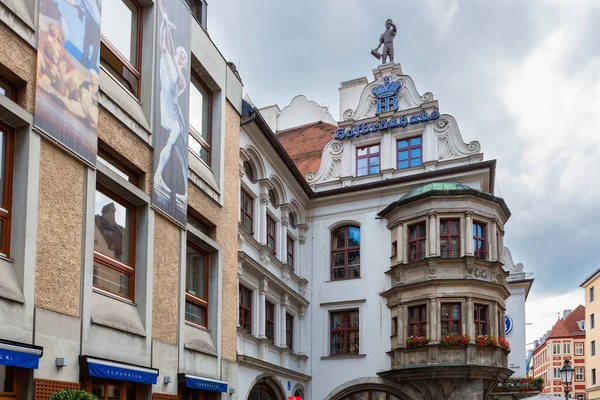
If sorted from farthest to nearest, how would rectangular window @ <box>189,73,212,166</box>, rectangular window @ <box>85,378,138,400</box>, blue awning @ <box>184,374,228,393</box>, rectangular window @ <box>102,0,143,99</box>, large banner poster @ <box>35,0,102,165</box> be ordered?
rectangular window @ <box>189,73,212,166</box> < blue awning @ <box>184,374,228,393</box> < rectangular window @ <box>102,0,143,99</box> < rectangular window @ <box>85,378,138,400</box> < large banner poster @ <box>35,0,102,165</box>

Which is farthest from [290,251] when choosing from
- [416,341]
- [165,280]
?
[165,280]

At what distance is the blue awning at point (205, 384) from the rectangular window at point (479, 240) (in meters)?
14.6

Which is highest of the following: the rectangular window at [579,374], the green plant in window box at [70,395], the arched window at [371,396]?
the green plant in window box at [70,395]

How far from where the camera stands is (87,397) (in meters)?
8.69

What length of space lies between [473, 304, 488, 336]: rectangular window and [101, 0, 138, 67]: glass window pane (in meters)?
17.8

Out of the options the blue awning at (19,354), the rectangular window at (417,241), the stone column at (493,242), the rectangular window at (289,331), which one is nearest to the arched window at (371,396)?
the rectangular window at (289,331)

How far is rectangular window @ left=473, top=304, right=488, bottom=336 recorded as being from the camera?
26.8 metres

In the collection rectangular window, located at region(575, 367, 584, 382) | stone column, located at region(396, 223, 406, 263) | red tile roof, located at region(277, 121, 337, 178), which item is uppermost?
red tile roof, located at region(277, 121, 337, 178)

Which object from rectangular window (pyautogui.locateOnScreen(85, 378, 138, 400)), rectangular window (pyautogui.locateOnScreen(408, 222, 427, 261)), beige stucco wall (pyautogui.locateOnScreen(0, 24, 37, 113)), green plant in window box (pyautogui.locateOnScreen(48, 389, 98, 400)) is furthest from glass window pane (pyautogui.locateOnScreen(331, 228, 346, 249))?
green plant in window box (pyautogui.locateOnScreen(48, 389, 98, 400))

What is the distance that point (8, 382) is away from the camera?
9023mm

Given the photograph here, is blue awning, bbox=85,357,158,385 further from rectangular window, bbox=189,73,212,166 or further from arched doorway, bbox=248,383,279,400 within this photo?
arched doorway, bbox=248,383,279,400

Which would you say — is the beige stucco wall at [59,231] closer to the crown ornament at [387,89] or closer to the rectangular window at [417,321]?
the rectangular window at [417,321]

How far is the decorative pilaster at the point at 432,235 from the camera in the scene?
88.4ft

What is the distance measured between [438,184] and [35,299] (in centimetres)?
2047
